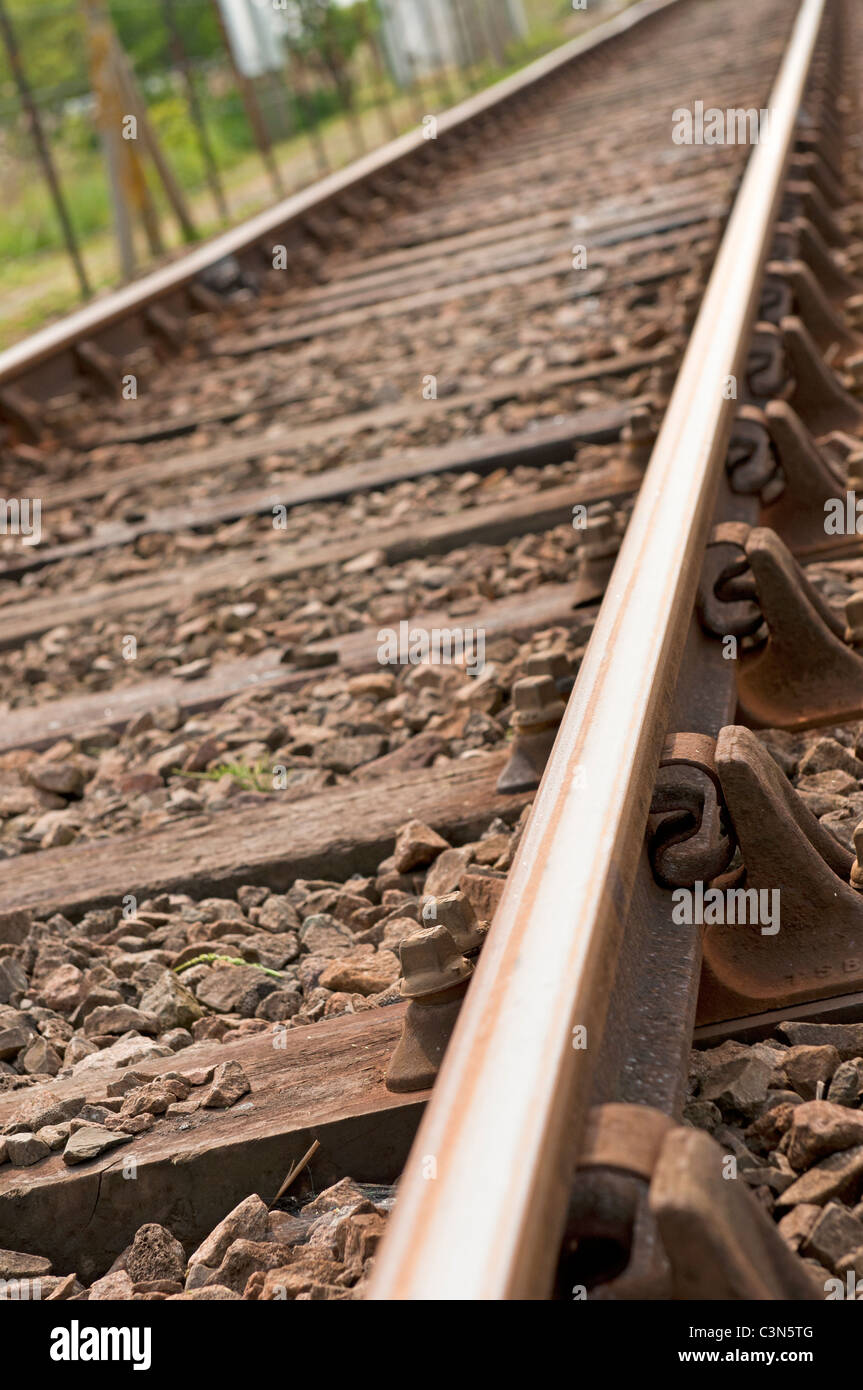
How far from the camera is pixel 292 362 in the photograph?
586 cm

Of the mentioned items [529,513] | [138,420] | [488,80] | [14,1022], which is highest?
[488,80]

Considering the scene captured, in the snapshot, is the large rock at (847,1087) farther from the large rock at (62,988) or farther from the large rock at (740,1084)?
the large rock at (62,988)

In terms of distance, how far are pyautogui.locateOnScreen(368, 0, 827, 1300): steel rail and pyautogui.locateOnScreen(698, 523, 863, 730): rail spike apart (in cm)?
8

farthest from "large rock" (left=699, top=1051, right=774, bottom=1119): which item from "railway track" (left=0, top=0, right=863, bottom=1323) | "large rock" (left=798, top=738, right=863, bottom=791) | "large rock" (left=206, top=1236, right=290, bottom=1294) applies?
"large rock" (left=798, top=738, right=863, bottom=791)

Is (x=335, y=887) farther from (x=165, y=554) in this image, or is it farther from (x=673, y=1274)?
(x=165, y=554)

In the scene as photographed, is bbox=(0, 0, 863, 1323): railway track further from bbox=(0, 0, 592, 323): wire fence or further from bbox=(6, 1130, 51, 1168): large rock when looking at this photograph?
bbox=(0, 0, 592, 323): wire fence

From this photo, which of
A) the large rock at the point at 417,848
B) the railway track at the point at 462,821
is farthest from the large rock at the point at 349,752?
the large rock at the point at 417,848

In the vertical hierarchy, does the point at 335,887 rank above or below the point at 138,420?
below

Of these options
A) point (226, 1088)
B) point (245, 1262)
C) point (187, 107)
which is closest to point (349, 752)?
point (226, 1088)

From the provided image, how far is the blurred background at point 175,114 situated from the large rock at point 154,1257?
8.74m

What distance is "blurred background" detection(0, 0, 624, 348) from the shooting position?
10.9m
